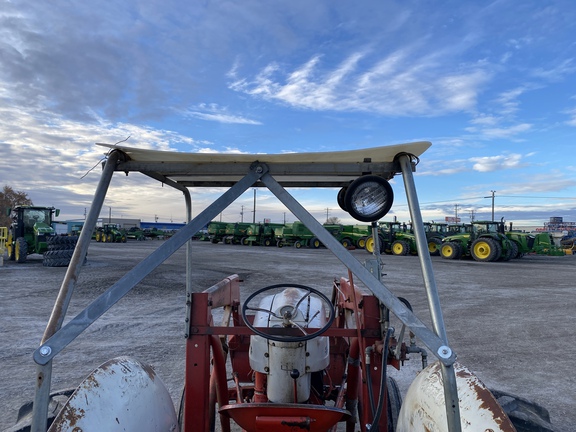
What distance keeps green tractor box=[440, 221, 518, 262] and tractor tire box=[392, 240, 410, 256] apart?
115 inches

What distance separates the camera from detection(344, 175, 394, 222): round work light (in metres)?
1.98

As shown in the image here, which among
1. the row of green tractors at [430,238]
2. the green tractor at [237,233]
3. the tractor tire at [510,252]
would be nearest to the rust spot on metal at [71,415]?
the row of green tractors at [430,238]

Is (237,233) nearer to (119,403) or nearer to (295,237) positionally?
(295,237)

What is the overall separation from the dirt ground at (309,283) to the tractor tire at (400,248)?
1294 centimetres

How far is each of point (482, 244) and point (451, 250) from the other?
5.82 feet

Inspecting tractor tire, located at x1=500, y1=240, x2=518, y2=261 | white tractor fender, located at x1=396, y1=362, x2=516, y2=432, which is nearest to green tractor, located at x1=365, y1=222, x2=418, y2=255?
tractor tire, located at x1=500, y1=240, x2=518, y2=261

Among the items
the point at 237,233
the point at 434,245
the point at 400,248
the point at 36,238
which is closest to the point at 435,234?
the point at 434,245

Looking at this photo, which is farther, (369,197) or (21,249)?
(21,249)

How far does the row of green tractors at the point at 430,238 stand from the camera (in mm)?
23453

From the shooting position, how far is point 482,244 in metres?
23.2

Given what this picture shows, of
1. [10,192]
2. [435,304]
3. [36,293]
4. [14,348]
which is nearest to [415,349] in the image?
[435,304]

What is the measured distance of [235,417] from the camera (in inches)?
101

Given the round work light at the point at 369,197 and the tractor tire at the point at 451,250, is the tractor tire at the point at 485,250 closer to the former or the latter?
the tractor tire at the point at 451,250

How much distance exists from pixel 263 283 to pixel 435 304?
1157 centimetres
